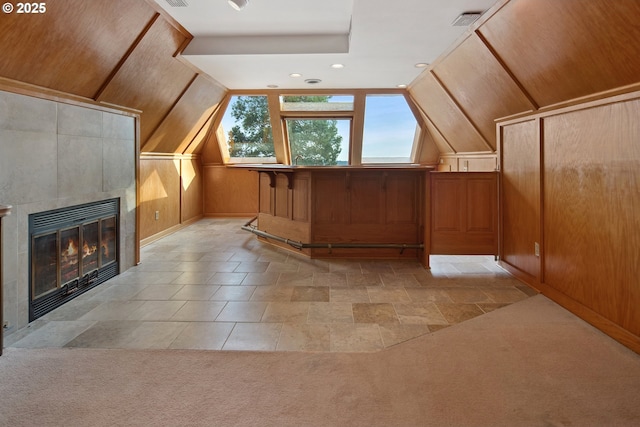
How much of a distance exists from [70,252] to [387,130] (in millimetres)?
5916

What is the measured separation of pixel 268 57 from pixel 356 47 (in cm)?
110

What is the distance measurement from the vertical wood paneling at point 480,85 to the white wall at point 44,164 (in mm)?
3797

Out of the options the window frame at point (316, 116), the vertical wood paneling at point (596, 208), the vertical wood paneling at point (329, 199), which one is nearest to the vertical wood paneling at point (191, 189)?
the window frame at point (316, 116)

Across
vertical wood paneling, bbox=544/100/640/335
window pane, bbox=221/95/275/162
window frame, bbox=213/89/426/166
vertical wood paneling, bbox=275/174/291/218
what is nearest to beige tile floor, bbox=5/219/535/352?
vertical wood paneling, bbox=544/100/640/335

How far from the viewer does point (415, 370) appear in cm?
214

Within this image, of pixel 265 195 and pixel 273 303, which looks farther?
pixel 265 195

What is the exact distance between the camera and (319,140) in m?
7.79

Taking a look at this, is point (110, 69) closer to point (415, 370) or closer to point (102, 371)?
point (102, 371)

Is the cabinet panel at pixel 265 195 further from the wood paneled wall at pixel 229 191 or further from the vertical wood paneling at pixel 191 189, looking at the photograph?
the wood paneled wall at pixel 229 191

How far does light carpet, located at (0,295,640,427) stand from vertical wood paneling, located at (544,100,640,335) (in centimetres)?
37

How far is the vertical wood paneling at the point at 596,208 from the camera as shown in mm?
2400

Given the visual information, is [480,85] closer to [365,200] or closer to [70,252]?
[365,200]

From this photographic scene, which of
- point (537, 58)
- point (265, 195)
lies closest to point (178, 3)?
point (265, 195)

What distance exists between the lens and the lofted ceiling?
3311mm
